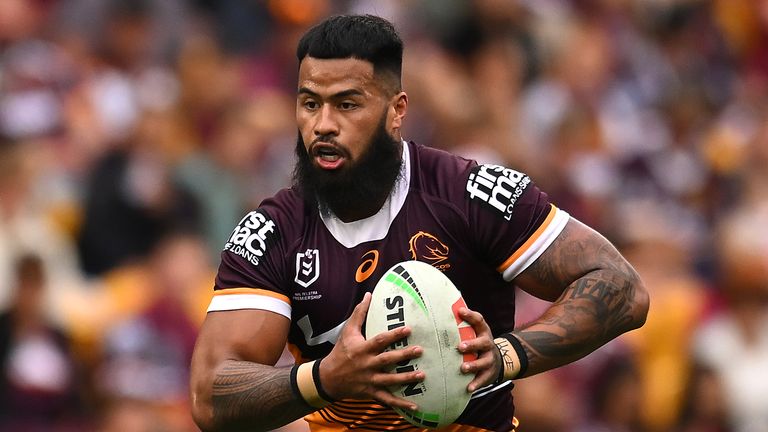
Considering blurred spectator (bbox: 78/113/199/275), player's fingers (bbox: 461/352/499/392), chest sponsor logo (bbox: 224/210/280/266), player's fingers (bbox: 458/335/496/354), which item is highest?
blurred spectator (bbox: 78/113/199/275)

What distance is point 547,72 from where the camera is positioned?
13.5 meters

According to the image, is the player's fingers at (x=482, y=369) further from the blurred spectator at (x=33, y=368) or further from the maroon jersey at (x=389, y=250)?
the blurred spectator at (x=33, y=368)

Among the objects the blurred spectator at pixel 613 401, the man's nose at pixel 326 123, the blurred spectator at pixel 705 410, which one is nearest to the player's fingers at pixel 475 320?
the man's nose at pixel 326 123

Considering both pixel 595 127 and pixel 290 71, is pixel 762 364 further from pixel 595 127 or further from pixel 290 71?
pixel 290 71

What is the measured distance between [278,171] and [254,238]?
5387 mm

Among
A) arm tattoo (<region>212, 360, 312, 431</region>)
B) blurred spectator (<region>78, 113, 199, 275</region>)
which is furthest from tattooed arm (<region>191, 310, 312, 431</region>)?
blurred spectator (<region>78, 113, 199, 275</region>)

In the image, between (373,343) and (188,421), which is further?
(188,421)

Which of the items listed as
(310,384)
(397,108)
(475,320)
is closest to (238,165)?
(397,108)

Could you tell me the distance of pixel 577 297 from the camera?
572 cm

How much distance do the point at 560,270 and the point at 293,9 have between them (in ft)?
25.2

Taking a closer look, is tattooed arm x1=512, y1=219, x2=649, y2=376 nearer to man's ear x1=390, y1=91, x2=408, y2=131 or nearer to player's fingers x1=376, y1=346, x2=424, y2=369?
player's fingers x1=376, y1=346, x2=424, y2=369

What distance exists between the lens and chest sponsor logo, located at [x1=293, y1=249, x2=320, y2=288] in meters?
5.84

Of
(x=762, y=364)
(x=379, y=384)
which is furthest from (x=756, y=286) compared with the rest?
(x=379, y=384)

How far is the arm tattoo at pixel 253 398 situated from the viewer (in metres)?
5.51
